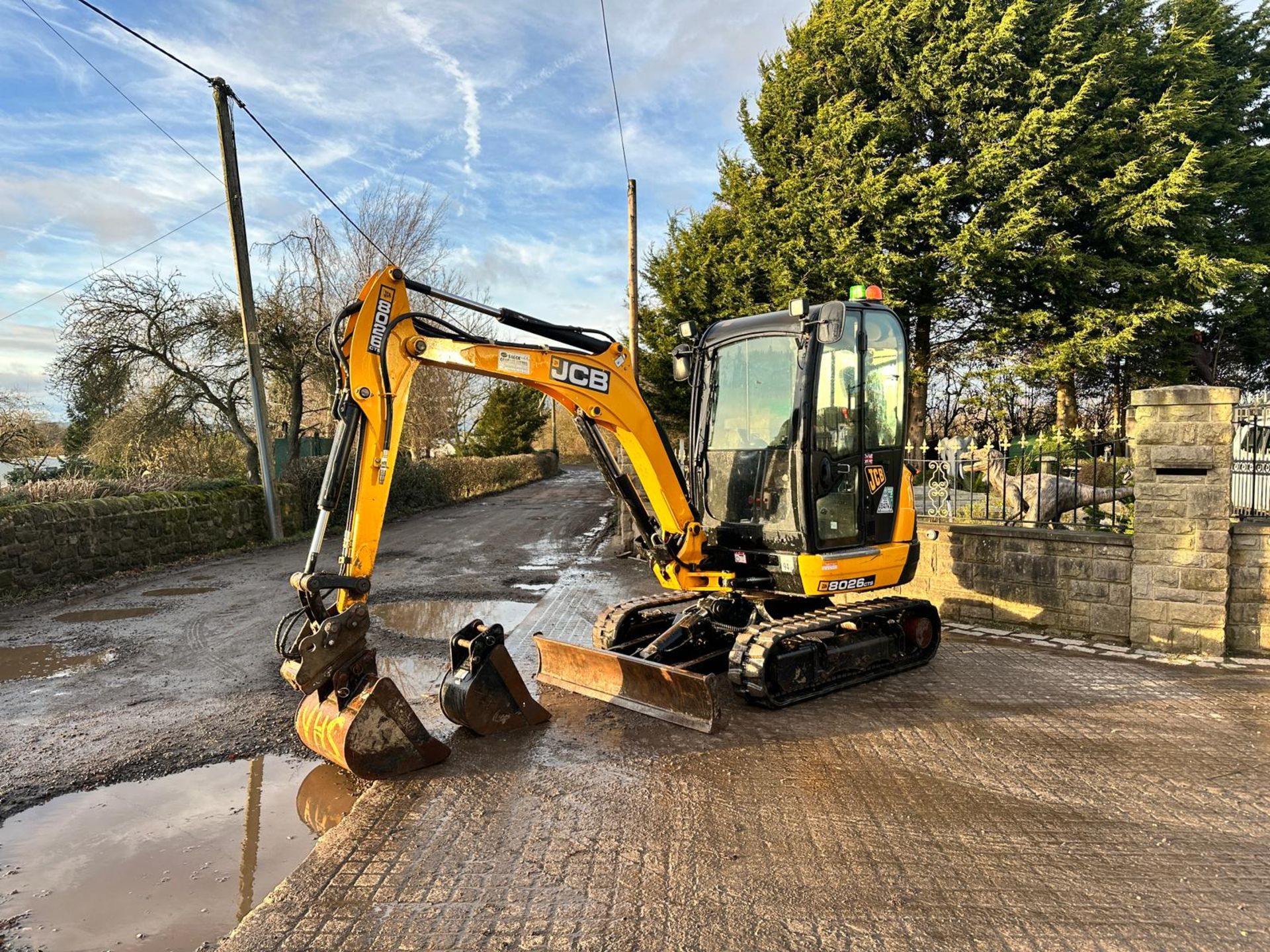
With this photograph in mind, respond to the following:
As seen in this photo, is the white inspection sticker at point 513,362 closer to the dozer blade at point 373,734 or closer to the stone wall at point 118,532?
the dozer blade at point 373,734

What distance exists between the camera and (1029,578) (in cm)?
765

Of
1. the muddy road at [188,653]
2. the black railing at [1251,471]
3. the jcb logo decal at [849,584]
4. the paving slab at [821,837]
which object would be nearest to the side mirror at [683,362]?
the jcb logo decal at [849,584]

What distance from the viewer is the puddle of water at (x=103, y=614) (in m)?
8.73

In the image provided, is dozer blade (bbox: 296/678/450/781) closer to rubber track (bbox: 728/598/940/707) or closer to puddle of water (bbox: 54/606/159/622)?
rubber track (bbox: 728/598/940/707)

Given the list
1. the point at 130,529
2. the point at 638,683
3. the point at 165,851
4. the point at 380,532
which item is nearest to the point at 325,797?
the point at 165,851

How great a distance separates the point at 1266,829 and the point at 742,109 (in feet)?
64.2

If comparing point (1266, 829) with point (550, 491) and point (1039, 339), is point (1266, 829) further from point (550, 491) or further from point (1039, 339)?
Result: point (550, 491)

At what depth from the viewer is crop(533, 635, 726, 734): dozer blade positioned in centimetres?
491

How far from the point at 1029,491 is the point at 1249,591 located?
7.22 feet

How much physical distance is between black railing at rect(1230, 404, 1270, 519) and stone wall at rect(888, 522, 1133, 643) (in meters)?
1.29

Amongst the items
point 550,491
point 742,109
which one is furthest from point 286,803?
Result: point 550,491

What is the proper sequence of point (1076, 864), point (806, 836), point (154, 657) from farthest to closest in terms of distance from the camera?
point (154, 657)
point (806, 836)
point (1076, 864)

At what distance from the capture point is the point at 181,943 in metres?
3.00

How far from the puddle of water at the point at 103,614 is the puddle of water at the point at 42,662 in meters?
1.15
